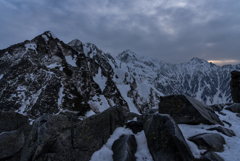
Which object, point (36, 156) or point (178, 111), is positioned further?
point (178, 111)

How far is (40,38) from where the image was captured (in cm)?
7125

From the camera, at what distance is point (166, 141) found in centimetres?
648

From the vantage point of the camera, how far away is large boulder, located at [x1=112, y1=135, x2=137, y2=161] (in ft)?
21.8

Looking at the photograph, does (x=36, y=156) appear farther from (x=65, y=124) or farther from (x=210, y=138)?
(x=210, y=138)

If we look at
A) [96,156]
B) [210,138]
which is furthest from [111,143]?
[210,138]

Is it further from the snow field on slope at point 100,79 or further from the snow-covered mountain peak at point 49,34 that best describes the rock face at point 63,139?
the snow-covered mountain peak at point 49,34

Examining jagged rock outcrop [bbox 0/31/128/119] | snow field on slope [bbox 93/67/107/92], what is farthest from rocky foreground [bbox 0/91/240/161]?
snow field on slope [bbox 93/67/107/92]

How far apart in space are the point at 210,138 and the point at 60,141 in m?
8.52

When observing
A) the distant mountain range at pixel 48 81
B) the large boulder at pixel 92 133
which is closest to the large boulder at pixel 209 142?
the large boulder at pixel 92 133

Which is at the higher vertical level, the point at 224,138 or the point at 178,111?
the point at 178,111

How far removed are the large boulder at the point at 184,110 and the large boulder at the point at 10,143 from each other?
36.9 ft

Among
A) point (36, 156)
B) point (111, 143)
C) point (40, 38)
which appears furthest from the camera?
Answer: point (40, 38)

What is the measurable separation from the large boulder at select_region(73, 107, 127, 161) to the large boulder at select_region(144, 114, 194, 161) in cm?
305

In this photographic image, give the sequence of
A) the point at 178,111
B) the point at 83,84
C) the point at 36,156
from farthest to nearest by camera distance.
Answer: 1. the point at 83,84
2. the point at 178,111
3. the point at 36,156
